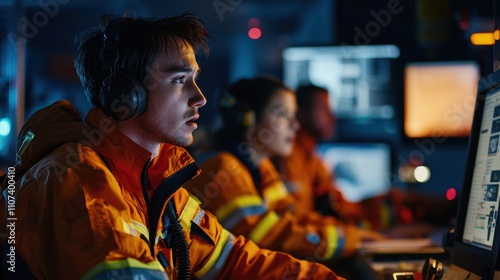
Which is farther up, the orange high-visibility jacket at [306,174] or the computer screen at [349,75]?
the computer screen at [349,75]

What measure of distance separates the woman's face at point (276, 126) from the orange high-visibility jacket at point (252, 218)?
9.1 inches

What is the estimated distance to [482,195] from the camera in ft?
4.99

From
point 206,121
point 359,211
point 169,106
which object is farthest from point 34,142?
point 206,121

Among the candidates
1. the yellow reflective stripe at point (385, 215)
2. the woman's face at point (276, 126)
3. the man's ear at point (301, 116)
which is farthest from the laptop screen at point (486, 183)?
the man's ear at point (301, 116)

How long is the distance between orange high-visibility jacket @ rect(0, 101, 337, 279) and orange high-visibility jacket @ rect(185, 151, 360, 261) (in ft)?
3.29

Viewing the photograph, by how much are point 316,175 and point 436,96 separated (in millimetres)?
767

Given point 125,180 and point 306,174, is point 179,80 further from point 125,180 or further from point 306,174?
point 306,174

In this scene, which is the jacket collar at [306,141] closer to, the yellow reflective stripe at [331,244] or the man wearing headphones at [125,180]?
the yellow reflective stripe at [331,244]

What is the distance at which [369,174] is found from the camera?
→ 4.34 meters

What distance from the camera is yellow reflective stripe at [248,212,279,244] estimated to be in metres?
2.83

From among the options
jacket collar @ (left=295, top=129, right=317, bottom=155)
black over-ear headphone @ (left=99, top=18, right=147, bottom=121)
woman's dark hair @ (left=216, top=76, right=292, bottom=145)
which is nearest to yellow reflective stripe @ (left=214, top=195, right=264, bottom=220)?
woman's dark hair @ (left=216, top=76, right=292, bottom=145)

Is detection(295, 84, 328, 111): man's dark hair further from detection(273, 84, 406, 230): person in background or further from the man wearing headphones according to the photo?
the man wearing headphones

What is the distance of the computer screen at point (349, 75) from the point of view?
4695 millimetres

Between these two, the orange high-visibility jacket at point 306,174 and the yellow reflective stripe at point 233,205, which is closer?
the yellow reflective stripe at point 233,205
